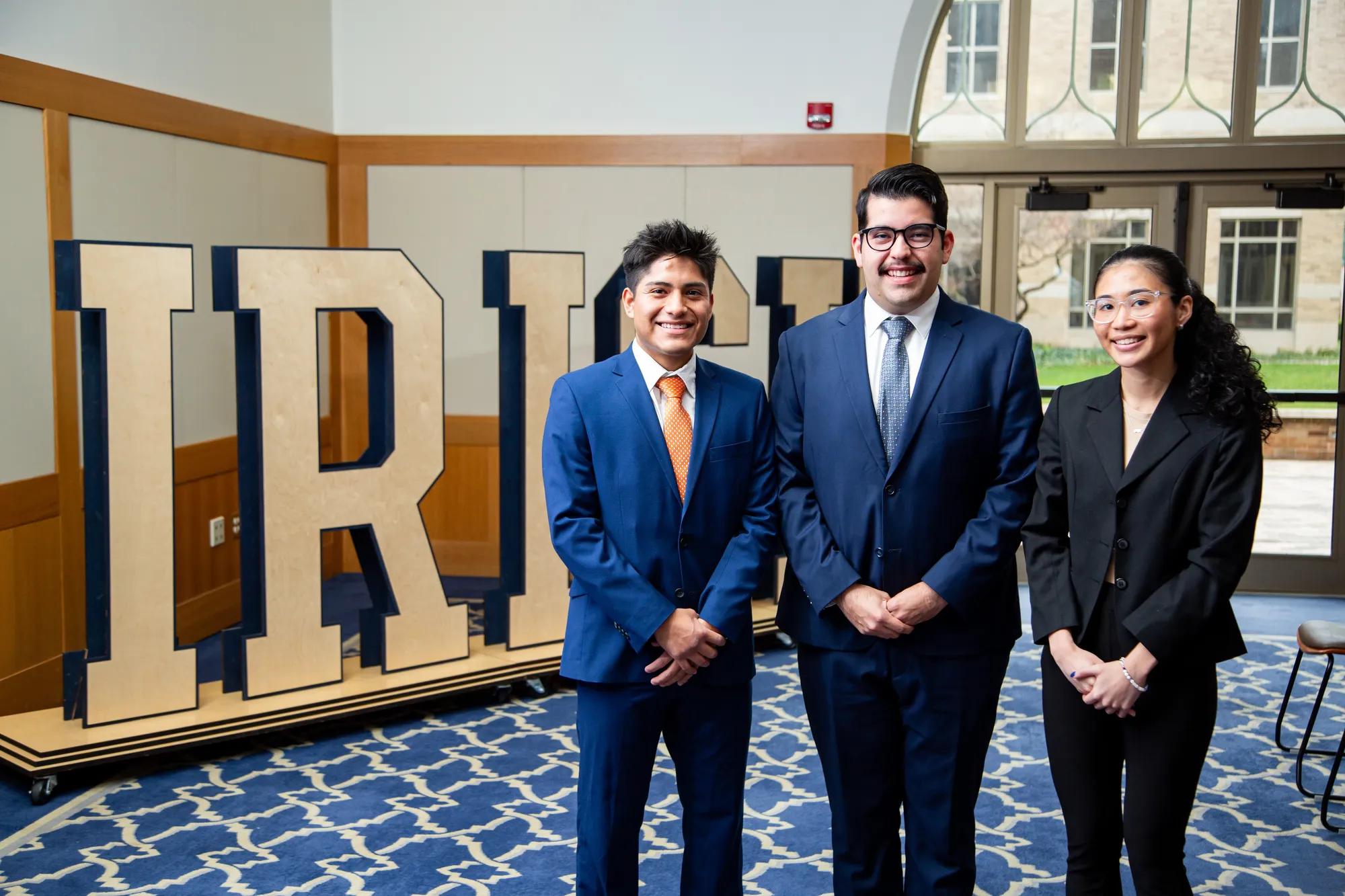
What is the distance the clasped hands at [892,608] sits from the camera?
231 centimetres

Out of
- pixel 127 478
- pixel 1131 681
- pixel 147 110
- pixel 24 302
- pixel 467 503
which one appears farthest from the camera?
pixel 467 503

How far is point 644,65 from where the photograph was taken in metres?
6.27

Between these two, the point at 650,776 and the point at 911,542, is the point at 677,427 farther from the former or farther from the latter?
the point at 650,776

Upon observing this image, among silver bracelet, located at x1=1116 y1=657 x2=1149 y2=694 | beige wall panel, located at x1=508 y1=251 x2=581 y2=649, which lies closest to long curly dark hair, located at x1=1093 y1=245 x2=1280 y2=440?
silver bracelet, located at x1=1116 y1=657 x2=1149 y2=694

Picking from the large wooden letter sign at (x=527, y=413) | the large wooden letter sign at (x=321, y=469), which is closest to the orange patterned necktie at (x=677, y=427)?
the large wooden letter sign at (x=321, y=469)

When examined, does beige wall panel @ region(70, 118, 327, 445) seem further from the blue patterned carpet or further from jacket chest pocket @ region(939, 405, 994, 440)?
jacket chest pocket @ region(939, 405, 994, 440)

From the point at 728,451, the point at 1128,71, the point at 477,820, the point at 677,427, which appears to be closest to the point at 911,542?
the point at 728,451

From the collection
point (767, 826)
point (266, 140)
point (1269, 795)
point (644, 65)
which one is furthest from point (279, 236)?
point (1269, 795)

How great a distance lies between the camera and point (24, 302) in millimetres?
4305

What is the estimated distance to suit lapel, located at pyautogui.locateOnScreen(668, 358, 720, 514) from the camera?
2.43 metres

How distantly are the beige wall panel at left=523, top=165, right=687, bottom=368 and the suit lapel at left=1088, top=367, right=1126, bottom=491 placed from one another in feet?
13.7

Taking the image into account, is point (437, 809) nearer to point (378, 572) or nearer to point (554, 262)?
point (378, 572)

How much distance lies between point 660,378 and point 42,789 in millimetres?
2461

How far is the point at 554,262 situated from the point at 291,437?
3.86ft
